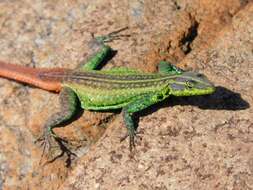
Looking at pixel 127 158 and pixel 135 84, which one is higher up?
pixel 135 84

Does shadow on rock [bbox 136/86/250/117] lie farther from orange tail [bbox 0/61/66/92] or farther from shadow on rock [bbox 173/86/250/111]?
orange tail [bbox 0/61/66/92]

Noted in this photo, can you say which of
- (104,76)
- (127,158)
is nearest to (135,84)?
(104,76)

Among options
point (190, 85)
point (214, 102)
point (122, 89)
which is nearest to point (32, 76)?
point (122, 89)

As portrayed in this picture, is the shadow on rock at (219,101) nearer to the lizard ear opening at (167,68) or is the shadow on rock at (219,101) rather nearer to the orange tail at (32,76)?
the lizard ear opening at (167,68)

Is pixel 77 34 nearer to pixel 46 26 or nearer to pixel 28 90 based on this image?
pixel 46 26

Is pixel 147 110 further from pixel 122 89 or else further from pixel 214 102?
pixel 214 102
